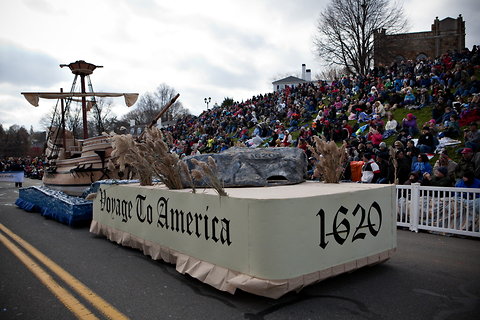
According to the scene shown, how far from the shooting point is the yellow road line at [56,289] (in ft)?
11.6

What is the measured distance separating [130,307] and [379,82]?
68.5 feet

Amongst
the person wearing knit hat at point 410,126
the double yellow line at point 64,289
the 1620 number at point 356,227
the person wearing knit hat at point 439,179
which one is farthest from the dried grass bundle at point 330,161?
the person wearing knit hat at point 410,126

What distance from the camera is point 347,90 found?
2342cm

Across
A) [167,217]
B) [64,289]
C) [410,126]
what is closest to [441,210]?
[167,217]

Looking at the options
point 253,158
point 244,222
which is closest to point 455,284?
point 244,222

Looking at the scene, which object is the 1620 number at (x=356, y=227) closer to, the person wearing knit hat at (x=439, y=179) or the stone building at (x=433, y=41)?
the person wearing knit hat at (x=439, y=179)

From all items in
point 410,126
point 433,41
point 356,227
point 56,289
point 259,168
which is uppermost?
point 433,41

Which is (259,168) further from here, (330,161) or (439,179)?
(439,179)

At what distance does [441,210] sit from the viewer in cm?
771

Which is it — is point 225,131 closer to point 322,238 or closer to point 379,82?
point 379,82

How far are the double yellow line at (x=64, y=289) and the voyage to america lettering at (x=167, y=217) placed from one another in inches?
48.1

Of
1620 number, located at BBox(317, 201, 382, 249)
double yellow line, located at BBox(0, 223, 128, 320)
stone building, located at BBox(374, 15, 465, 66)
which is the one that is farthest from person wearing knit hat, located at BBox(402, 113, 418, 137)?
stone building, located at BBox(374, 15, 465, 66)

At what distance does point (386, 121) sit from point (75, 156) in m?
15.0

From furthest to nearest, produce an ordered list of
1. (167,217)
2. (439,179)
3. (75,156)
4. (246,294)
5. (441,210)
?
(75,156) < (439,179) < (441,210) < (167,217) < (246,294)
